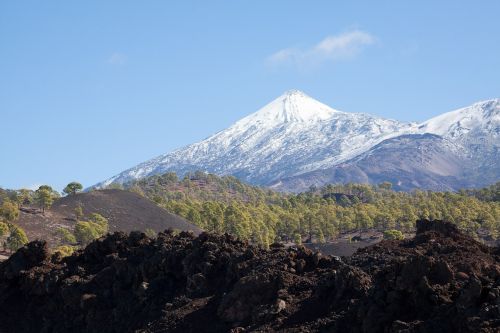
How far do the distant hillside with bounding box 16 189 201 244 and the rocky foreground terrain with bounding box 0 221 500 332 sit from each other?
56.1 metres

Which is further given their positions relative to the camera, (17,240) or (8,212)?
(8,212)

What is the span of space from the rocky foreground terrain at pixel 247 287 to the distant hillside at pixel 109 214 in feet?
184

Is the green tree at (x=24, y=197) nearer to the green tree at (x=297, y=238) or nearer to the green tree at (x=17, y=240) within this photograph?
the green tree at (x=17, y=240)

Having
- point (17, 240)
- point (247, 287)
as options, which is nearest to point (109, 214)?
point (17, 240)

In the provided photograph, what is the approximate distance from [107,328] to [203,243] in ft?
18.8

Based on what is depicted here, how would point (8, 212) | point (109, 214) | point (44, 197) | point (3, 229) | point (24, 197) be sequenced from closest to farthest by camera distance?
point (3, 229)
point (8, 212)
point (44, 197)
point (109, 214)
point (24, 197)

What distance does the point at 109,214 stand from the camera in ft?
355

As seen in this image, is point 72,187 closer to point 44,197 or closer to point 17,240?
point 44,197

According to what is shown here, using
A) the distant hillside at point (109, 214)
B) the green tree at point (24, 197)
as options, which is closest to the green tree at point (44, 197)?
the distant hillside at point (109, 214)

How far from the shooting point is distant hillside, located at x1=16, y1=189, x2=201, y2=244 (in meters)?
94.9

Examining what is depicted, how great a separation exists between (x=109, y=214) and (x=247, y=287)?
3328 inches

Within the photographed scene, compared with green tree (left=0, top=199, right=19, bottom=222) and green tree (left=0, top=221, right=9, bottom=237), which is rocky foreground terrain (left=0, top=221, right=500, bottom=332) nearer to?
green tree (left=0, top=221, right=9, bottom=237)

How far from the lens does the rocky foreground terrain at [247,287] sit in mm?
20281

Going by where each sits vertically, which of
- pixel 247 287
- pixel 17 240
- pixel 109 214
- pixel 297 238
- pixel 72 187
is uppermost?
pixel 72 187
